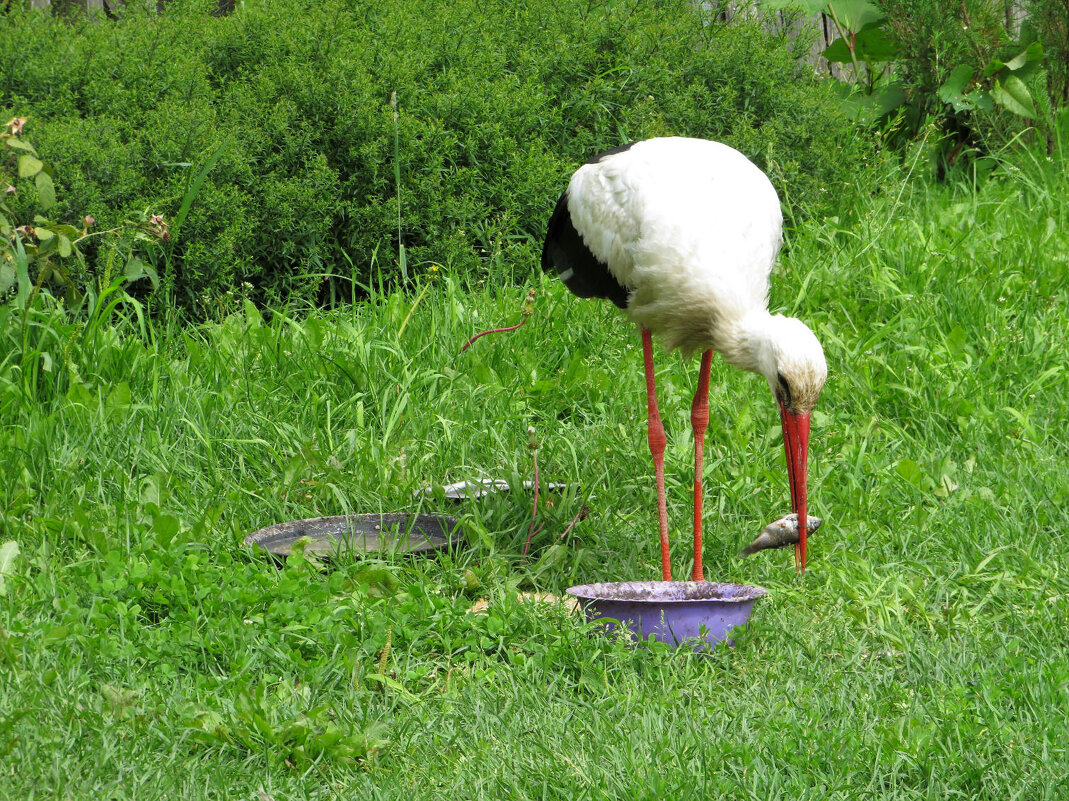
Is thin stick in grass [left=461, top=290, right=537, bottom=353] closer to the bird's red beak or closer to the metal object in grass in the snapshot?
the metal object in grass

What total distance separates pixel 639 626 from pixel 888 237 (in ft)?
11.6

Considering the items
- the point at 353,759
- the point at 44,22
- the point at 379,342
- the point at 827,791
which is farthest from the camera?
the point at 44,22

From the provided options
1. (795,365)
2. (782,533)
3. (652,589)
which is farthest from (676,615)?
(795,365)

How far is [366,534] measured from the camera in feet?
12.8

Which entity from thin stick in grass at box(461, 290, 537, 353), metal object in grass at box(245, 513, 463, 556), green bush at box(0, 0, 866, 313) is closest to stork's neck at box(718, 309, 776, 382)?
metal object in grass at box(245, 513, 463, 556)

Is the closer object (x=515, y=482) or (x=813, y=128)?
(x=515, y=482)

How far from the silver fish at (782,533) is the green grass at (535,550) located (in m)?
0.14

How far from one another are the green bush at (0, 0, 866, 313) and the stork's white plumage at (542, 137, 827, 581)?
1.88 metres

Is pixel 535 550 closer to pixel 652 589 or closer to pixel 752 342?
pixel 652 589

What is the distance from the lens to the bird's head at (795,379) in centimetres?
334

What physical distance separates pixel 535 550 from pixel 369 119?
2.72m

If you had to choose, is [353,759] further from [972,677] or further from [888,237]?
[888,237]

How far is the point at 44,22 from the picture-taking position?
253 inches

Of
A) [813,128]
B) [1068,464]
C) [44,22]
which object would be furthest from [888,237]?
[44,22]
